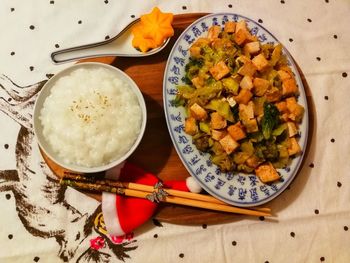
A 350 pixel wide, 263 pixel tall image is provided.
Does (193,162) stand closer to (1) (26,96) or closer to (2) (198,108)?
(2) (198,108)

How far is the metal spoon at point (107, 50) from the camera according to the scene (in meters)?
1.56

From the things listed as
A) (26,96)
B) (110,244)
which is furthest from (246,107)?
(26,96)

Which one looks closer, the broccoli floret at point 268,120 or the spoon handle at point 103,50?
the broccoli floret at point 268,120

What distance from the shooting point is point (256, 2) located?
190cm

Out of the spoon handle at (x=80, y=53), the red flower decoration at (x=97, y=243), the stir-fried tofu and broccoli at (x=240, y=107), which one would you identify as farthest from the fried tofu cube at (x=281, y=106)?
the red flower decoration at (x=97, y=243)

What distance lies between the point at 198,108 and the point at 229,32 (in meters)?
0.42

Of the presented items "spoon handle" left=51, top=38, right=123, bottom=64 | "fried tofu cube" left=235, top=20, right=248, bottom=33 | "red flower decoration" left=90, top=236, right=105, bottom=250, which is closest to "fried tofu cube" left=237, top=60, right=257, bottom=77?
"fried tofu cube" left=235, top=20, right=248, bottom=33

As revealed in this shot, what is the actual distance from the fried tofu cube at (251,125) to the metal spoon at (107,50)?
1.72 feet

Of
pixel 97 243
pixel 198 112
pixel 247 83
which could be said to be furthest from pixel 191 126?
pixel 97 243

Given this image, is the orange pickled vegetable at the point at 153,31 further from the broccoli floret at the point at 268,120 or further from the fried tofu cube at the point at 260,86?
the broccoli floret at the point at 268,120

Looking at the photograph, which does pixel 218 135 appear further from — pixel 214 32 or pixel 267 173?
pixel 214 32

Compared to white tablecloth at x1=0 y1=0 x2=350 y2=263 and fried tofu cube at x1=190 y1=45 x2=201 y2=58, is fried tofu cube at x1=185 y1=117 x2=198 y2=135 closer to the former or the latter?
fried tofu cube at x1=190 y1=45 x2=201 y2=58

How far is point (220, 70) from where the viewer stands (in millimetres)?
1457

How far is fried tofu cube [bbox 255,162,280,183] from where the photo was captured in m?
1.44
